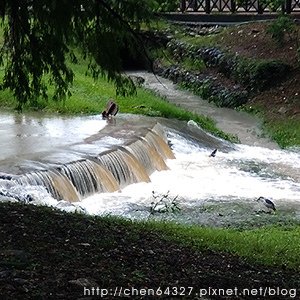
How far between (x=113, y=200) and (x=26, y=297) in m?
7.57

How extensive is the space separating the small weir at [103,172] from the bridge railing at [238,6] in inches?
463

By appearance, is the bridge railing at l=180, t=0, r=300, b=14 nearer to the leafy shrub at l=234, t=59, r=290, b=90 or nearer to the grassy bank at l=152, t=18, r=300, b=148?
the grassy bank at l=152, t=18, r=300, b=148

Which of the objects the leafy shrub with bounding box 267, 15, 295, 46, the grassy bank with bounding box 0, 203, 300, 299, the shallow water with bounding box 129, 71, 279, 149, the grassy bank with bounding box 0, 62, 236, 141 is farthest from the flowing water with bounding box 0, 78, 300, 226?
the leafy shrub with bounding box 267, 15, 295, 46

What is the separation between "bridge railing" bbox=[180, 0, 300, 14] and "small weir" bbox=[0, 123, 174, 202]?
11.8 meters

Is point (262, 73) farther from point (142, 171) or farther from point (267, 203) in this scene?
point (267, 203)

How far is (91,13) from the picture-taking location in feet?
24.3

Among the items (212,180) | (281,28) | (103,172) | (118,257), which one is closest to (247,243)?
(118,257)

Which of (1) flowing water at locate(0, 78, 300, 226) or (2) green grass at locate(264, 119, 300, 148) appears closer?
(1) flowing water at locate(0, 78, 300, 226)

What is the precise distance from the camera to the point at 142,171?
14.0 meters

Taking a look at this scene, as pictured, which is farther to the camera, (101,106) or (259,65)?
(259,65)

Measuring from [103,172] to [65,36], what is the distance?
538 cm

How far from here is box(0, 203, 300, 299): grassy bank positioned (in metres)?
5.24

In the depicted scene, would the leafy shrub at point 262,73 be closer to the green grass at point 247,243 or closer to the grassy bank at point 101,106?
the grassy bank at point 101,106

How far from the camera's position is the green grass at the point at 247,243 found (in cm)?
768
